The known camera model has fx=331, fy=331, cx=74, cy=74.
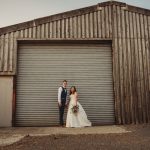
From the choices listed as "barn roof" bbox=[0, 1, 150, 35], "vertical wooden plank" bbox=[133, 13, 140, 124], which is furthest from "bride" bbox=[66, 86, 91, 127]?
"barn roof" bbox=[0, 1, 150, 35]

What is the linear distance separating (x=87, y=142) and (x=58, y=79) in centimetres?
595

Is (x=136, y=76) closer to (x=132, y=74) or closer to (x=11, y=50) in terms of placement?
(x=132, y=74)

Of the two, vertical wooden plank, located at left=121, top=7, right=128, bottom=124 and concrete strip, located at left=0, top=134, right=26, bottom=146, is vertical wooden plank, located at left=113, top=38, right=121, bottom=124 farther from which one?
concrete strip, located at left=0, top=134, right=26, bottom=146

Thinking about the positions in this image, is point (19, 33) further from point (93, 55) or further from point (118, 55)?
point (118, 55)

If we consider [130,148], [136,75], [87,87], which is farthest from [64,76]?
[130,148]

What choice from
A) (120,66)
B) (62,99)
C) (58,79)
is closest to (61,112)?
(62,99)

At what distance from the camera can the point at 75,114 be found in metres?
13.5

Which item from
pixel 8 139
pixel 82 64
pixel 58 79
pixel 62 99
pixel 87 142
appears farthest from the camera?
pixel 82 64

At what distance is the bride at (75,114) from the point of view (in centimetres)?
1334

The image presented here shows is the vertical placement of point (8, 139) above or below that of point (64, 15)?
below

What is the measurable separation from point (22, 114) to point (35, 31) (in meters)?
3.70

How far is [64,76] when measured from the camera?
14766mm

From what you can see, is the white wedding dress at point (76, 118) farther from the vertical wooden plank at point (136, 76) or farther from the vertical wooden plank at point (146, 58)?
the vertical wooden plank at point (146, 58)

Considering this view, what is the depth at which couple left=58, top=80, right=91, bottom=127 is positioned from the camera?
43.9 ft
